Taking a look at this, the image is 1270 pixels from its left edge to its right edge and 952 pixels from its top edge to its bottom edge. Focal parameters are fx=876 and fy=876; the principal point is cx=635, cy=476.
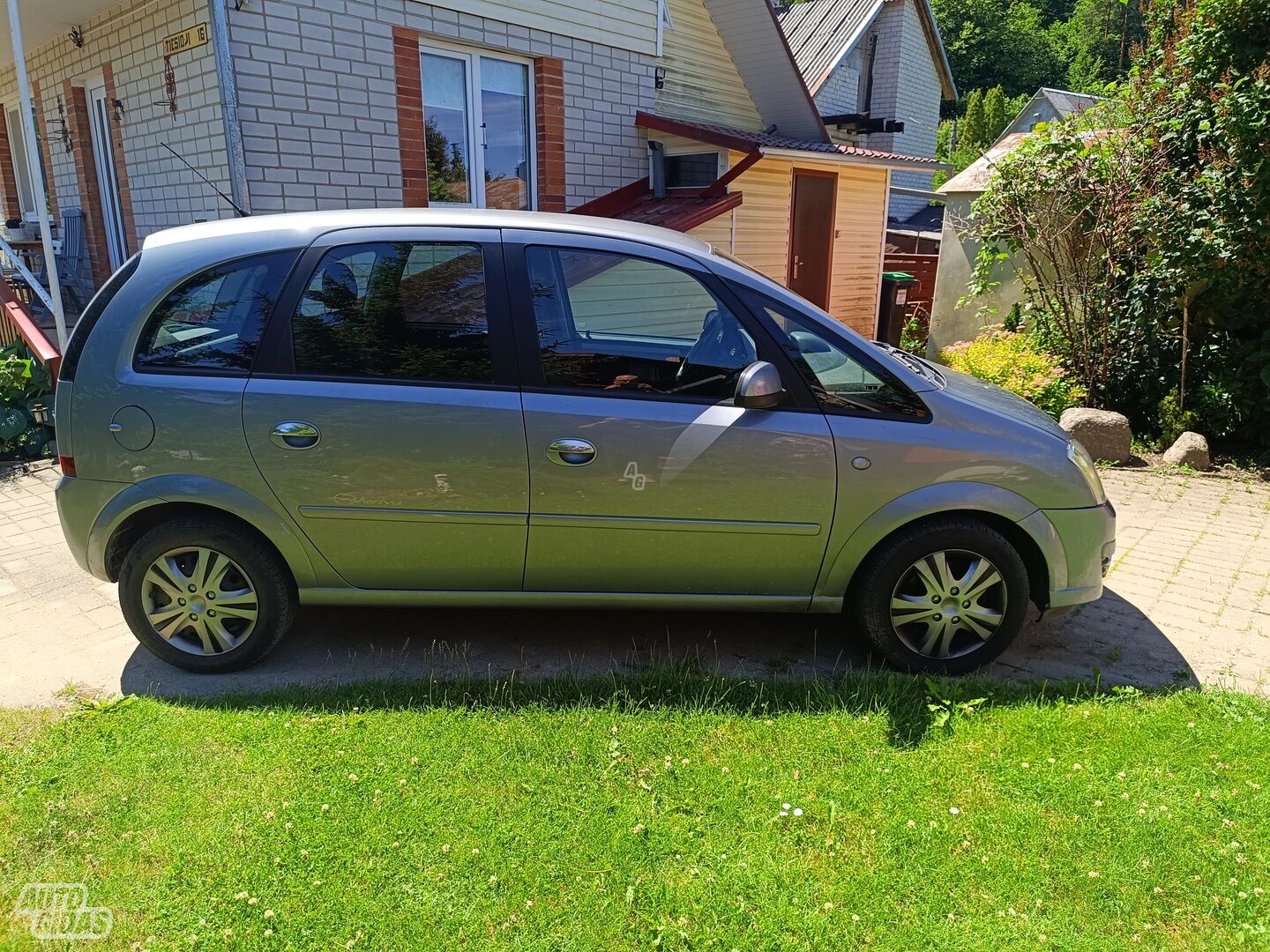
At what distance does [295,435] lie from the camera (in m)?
3.59

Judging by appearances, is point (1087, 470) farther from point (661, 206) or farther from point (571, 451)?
point (661, 206)

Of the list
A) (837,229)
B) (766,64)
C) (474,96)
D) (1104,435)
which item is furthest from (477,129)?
(1104,435)

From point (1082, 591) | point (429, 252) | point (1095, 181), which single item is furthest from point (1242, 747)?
point (1095, 181)

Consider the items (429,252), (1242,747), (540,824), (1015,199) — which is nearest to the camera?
(540,824)

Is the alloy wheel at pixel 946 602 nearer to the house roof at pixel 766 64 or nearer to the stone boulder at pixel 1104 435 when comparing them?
the stone boulder at pixel 1104 435

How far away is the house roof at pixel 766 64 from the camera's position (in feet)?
38.1

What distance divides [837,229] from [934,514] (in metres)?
10.4

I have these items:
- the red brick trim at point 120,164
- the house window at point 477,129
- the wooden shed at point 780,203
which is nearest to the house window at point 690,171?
the wooden shed at point 780,203

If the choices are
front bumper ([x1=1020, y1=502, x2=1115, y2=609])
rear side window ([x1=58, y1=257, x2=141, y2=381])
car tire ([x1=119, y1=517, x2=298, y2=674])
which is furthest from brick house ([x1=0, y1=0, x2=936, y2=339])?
front bumper ([x1=1020, y1=502, x2=1115, y2=609])

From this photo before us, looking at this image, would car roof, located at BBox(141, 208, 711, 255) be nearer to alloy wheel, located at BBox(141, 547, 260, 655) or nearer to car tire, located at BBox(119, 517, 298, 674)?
car tire, located at BBox(119, 517, 298, 674)

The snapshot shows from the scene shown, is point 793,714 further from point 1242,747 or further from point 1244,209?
point 1244,209

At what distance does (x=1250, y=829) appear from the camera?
2951mm

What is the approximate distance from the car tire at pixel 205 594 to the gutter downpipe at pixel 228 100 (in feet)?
13.8

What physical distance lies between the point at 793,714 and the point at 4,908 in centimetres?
273
